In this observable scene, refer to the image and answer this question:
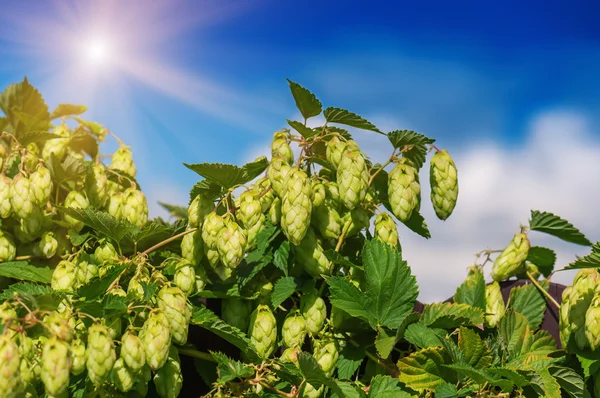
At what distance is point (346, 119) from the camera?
7.30ft

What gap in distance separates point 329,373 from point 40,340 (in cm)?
83

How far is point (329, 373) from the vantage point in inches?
82.5

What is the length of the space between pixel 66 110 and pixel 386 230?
1821mm

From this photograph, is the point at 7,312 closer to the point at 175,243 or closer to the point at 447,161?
the point at 175,243

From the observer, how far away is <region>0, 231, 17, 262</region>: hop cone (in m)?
2.46

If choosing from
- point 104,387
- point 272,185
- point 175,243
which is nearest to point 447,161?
point 272,185

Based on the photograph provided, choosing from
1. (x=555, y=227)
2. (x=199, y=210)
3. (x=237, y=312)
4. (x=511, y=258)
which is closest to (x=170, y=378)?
(x=237, y=312)

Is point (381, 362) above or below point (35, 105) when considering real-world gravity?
below

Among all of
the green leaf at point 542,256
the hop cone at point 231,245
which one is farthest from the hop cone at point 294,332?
the green leaf at point 542,256

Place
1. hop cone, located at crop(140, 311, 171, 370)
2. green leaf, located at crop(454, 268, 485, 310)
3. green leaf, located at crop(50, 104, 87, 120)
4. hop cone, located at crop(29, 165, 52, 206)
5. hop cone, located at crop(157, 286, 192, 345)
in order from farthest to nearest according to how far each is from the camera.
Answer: green leaf, located at crop(50, 104, 87, 120) → green leaf, located at crop(454, 268, 485, 310) → hop cone, located at crop(29, 165, 52, 206) → hop cone, located at crop(157, 286, 192, 345) → hop cone, located at crop(140, 311, 171, 370)

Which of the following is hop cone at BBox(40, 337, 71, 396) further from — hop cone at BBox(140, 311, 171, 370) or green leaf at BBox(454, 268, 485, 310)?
green leaf at BBox(454, 268, 485, 310)

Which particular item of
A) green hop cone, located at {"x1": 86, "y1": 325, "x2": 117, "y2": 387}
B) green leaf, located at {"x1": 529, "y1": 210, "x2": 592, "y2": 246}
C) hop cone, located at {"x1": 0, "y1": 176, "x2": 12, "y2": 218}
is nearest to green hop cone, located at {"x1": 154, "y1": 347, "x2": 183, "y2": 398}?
green hop cone, located at {"x1": 86, "y1": 325, "x2": 117, "y2": 387}

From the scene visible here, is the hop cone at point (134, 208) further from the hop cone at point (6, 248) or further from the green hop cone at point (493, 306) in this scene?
the green hop cone at point (493, 306)

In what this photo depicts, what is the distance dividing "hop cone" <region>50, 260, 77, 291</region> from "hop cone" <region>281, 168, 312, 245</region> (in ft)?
2.30
